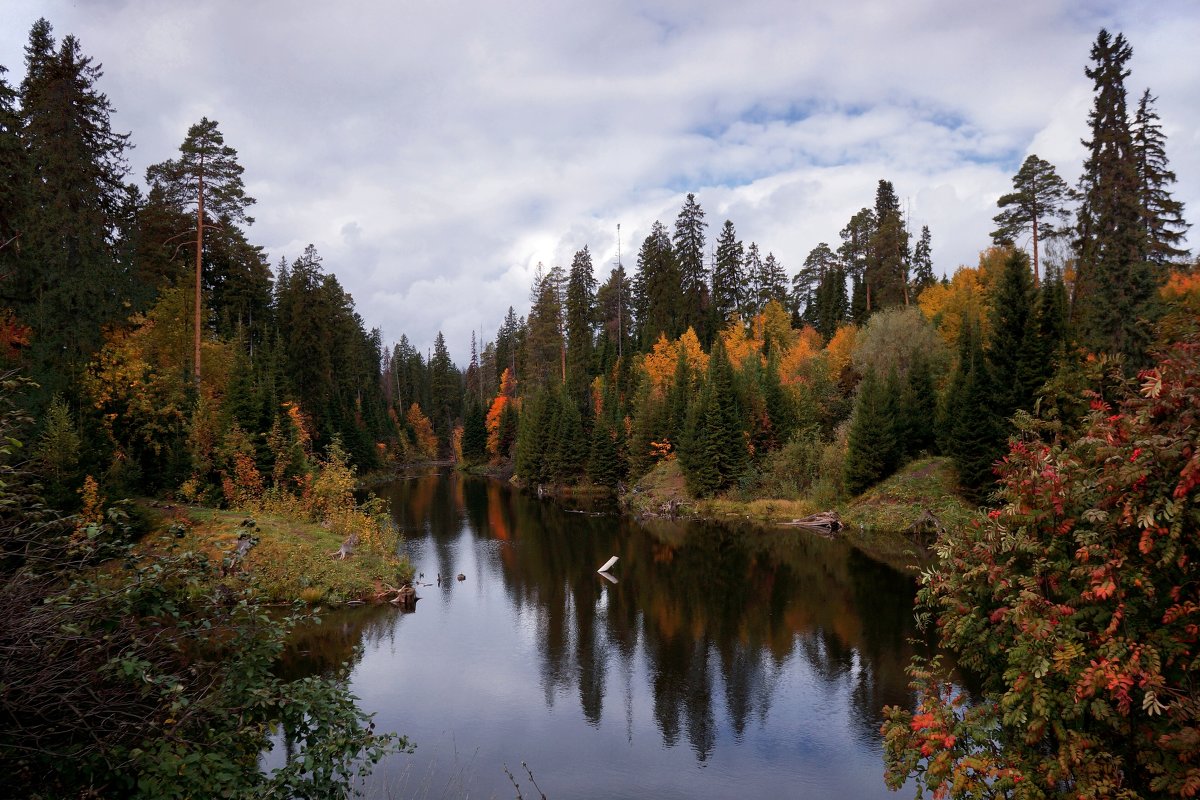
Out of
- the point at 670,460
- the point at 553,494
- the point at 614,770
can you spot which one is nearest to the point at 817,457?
the point at 670,460

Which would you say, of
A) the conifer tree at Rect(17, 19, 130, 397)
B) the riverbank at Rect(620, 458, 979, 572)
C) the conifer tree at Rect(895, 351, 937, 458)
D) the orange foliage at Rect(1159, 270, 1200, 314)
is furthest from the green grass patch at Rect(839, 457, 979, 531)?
the conifer tree at Rect(17, 19, 130, 397)

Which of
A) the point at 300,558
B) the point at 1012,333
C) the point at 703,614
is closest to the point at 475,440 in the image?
the point at 300,558

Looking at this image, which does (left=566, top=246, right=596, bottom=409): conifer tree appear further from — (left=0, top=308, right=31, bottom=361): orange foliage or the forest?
(left=0, top=308, right=31, bottom=361): orange foliage

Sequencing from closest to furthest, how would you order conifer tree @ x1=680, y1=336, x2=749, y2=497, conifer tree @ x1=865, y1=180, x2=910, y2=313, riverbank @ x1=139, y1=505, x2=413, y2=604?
riverbank @ x1=139, y1=505, x2=413, y2=604
conifer tree @ x1=680, y1=336, x2=749, y2=497
conifer tree @ x1=865, y1=180, x2=910, y2=313

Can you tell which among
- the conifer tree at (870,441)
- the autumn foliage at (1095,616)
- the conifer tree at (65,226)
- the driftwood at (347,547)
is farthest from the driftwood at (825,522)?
the conifer tree at (65,226)

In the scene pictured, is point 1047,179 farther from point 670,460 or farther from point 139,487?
point 139,487

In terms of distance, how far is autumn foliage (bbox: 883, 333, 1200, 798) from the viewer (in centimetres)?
541

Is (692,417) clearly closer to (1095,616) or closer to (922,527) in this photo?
(922,527)

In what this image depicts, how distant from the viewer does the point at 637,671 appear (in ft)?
60.8

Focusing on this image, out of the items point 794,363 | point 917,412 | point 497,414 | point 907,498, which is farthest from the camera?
point 497,414

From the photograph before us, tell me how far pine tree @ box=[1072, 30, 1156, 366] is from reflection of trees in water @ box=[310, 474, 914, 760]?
54.3 feet

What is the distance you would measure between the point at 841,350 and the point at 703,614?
3850 centimetres

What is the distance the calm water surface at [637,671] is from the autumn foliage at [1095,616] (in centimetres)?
349

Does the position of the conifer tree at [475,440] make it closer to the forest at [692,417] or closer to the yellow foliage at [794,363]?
the forest at [692,417]
